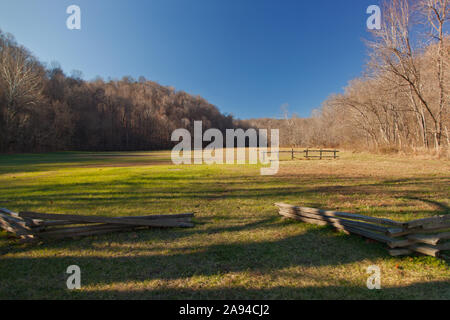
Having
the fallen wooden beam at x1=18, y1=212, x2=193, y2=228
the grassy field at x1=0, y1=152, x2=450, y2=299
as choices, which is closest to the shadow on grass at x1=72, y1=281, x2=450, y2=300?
the grassy field at x1=0, y1=152, x2=450, y2=299

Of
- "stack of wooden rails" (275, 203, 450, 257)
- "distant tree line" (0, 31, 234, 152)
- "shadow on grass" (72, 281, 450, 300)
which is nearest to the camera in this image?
"shadow on grass" (72, 281, 450, 300)

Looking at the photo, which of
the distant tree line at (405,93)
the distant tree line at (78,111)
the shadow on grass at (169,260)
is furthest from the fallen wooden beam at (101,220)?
the distant tree line at (78,111)

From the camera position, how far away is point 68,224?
5.09m

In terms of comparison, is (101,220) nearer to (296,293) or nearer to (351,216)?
(296,293)

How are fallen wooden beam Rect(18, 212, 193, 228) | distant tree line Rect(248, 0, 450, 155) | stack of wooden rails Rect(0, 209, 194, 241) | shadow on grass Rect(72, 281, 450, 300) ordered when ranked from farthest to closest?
distant tree line Rect(248, 0, 450, 155)
stack of wooden rails Rect(0, 209, 194, 241)
fallen wooden beam Rect(18, 212, 193, 228)
shadow on grass Rect(72, 281, 450, 300)

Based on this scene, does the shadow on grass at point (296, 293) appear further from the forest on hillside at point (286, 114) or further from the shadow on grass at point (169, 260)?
the forest on hillside at point (286, 114)

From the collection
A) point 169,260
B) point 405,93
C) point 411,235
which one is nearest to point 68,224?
point 169,260

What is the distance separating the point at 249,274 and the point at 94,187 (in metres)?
10.2

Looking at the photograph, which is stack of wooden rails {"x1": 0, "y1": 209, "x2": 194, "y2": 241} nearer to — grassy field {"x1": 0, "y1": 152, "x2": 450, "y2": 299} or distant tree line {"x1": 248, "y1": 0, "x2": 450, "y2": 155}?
grassy field {"x1": 0, "y1": 152, "x2": 450, "y2": 299}

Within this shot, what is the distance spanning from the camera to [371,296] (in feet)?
9.66

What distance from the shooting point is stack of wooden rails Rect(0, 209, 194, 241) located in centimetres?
465

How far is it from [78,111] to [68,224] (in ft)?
275

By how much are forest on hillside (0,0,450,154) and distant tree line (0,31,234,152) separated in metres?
0.22
